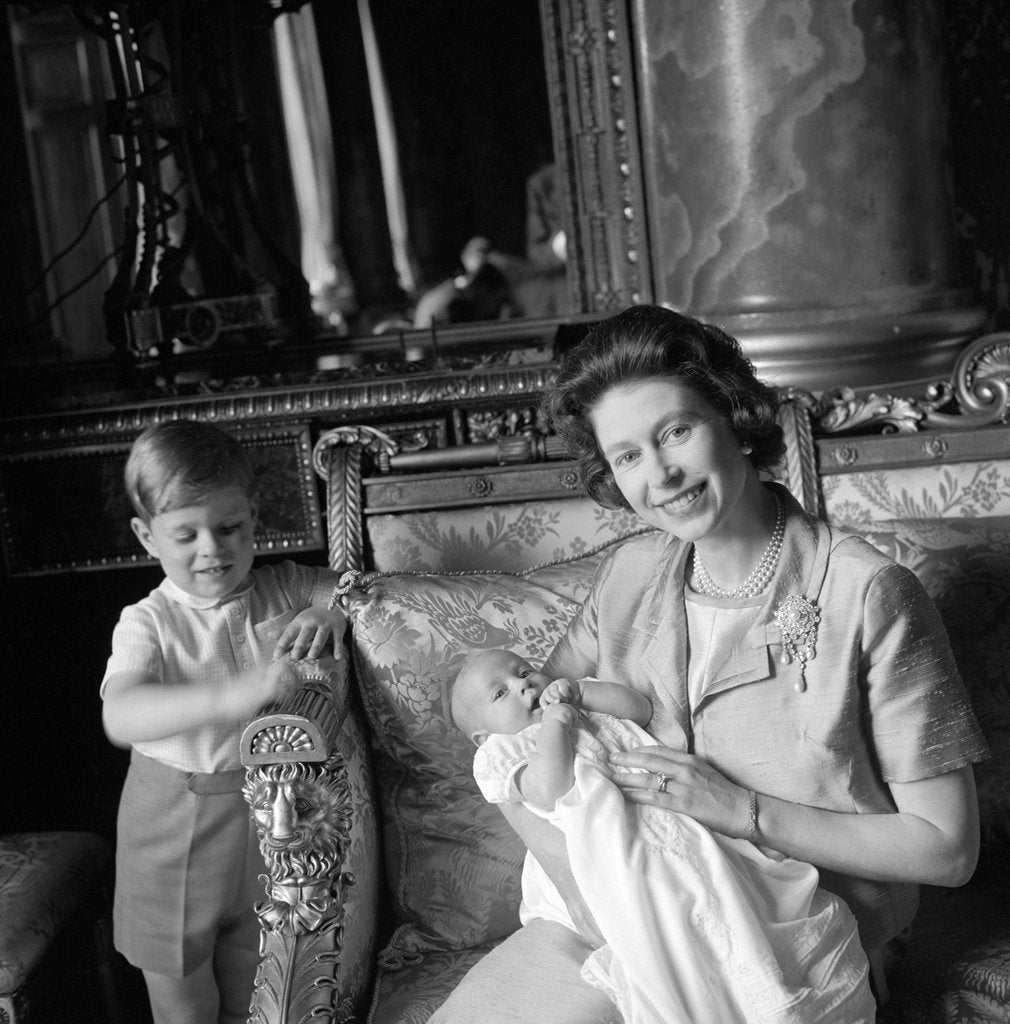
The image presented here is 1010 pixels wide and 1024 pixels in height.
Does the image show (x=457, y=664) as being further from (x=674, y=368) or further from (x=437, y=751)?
(x=674, y=368)

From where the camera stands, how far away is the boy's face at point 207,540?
2006 mm

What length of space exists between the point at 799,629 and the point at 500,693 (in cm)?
42


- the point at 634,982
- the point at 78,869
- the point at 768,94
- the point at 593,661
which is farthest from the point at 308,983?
the point at 768,94

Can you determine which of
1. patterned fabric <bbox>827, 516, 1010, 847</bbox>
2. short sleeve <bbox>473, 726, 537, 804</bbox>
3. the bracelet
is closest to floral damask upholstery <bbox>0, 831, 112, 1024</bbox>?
short sleeve <bbox>473, 726, 537, 804</bbox>

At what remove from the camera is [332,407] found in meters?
2.69

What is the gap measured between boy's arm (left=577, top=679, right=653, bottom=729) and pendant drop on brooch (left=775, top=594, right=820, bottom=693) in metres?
0.21

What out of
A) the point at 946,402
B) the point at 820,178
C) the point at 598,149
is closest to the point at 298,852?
the point at 946,402

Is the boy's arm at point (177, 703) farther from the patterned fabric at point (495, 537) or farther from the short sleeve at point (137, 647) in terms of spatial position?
the patterned fabric at point (495, 537)

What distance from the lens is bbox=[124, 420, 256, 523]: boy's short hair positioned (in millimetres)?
1986

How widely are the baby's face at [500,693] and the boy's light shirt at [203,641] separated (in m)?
0.47

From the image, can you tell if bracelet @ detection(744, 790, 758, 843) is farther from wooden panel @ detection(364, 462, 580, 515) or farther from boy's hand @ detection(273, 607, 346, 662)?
wooden panel @ detection(364, 462, 580, 515)

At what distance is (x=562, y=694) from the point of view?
167 centimetres

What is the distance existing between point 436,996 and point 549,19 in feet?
7.08

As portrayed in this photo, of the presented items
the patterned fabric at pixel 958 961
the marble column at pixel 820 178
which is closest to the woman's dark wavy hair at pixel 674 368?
the patterned fabric at pixel 958 961
